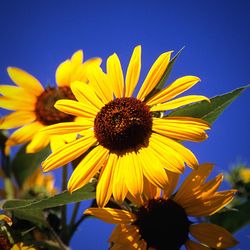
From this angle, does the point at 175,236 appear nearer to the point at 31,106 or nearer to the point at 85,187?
the point at 85,187

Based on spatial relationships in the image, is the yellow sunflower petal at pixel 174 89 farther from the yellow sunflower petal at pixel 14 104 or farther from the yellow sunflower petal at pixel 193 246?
the yellow sunflower petal at pixel 14 104

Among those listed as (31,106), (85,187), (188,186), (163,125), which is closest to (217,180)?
(188,186)

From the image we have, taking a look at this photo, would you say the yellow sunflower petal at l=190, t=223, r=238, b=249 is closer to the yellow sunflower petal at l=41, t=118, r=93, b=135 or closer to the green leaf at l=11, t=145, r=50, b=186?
the yellow sunflower petal at l=41, t=118, r=93, b=135

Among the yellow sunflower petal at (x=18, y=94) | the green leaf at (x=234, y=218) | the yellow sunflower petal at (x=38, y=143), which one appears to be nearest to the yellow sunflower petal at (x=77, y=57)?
the yellow sunflower petal at (x=18, y=94)

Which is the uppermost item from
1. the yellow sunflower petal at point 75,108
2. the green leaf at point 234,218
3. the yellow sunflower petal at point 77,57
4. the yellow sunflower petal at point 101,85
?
the yellow sunflower petal at point 77,57

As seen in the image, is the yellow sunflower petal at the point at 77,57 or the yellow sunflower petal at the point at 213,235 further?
the yellow sunflower petal at the point at 77,57

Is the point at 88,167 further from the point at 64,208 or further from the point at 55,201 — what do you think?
the point at 64,208

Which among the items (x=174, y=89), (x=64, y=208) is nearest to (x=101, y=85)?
(x=174, y=89)
